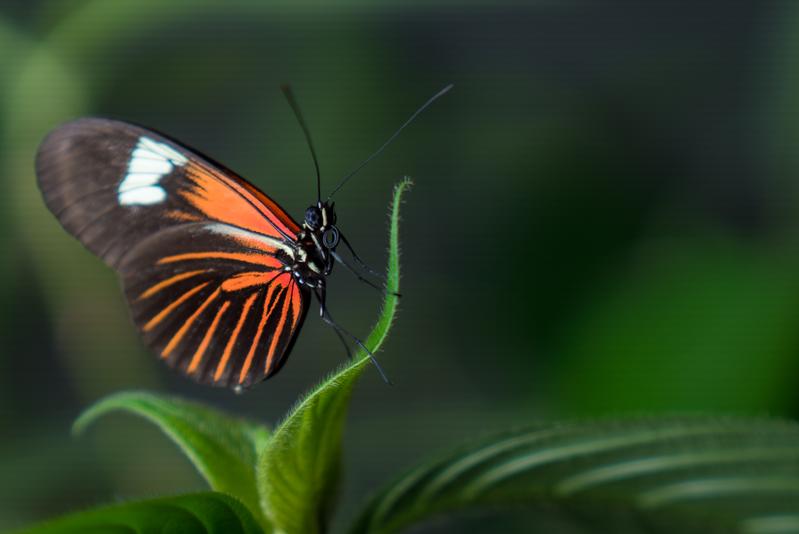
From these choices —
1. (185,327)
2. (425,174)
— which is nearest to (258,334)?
(185,327)

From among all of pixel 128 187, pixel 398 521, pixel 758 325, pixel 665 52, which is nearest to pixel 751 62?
pixel 665 52

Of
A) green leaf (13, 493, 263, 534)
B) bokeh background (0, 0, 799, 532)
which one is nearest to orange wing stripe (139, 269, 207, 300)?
green leaf (13, 493, 263, 534)

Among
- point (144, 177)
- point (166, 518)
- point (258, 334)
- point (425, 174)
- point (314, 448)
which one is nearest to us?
point (166, 518)

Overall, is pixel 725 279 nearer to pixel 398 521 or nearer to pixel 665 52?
pixel 665 52

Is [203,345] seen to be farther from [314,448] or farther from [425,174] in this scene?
[425,174]

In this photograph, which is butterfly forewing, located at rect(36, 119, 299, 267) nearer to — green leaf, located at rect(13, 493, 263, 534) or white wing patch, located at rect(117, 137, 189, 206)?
white wing patch, located at rect(117, 137, 189, 206)

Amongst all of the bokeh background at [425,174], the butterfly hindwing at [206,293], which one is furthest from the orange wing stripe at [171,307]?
the bokeh background at [425,174]

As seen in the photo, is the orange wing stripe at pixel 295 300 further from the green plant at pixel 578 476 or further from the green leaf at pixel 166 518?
the green leaf at pixel 166 518
